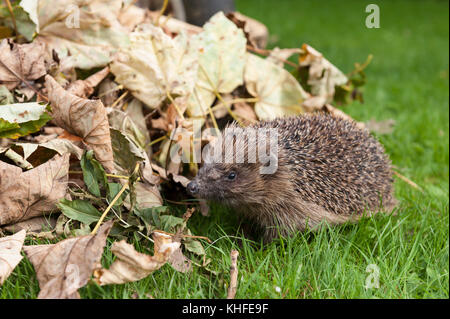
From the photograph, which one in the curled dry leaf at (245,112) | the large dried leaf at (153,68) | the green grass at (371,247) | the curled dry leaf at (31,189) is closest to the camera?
the green grass at (371,247)

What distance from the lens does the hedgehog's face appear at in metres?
3.74

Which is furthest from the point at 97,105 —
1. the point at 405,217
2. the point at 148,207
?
the point at 405,217

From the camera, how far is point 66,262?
8.85 ft

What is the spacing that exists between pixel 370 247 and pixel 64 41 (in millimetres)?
3240

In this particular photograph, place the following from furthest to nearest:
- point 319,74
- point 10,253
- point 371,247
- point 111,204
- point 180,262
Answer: point 319,74 → point 371,247 → point 111,204 → point 180,262 → point 10,253

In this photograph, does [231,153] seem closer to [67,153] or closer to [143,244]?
[143,244]

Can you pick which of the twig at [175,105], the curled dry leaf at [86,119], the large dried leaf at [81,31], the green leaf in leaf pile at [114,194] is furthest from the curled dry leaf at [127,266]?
the large dried leaf at [81,31]

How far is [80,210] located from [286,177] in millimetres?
1618

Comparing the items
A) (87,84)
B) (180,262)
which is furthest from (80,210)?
(87,84)

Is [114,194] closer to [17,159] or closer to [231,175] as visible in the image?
[17,159]

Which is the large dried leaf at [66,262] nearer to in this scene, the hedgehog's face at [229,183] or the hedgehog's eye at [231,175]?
the hedgehog's face at [229,183]

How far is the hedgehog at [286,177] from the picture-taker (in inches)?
148

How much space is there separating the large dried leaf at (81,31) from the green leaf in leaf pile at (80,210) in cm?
149

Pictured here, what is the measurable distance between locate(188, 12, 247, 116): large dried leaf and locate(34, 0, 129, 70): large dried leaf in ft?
2.64
